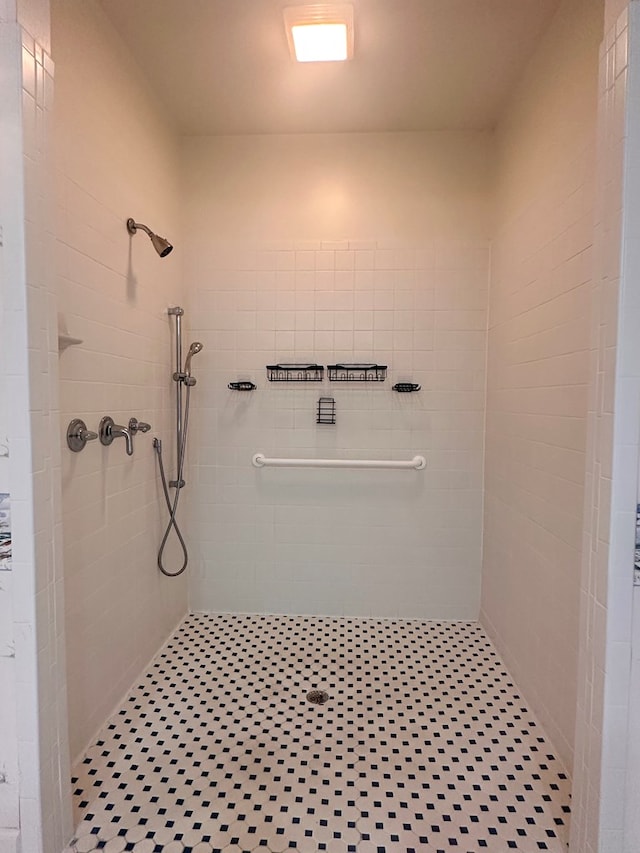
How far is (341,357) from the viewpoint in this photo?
2617 millimetres

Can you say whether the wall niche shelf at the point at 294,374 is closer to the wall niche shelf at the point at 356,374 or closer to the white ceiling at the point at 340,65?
the wall niche shelf at the point at 356,374

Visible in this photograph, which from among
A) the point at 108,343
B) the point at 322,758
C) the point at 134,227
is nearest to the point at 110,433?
the point at 108,343

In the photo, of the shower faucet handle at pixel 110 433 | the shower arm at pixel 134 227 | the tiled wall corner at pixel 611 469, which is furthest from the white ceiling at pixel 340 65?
the shower faucet handle at pixel 110 433

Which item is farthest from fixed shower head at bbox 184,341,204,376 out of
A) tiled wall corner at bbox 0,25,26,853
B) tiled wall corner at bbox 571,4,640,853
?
tiled wall corner at bbox 571,4,640,853

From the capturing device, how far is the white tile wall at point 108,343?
5.32 feet

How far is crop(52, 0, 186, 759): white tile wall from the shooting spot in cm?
Answer: 162

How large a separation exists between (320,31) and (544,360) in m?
1.53

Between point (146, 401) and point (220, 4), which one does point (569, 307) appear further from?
point (146, 401)

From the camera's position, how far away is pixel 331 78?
6.93 feet

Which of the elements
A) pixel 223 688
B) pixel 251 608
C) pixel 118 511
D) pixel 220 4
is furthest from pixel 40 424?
pixel 251 608

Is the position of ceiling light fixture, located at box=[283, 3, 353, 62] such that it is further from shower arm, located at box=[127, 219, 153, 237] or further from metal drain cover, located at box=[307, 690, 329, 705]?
metal drain cover, located at box=[307, 690, 329, 705]

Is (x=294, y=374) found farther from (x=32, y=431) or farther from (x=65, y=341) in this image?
(x=32, y=431)

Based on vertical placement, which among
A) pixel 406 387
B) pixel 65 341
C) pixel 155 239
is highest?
pixel 155 239

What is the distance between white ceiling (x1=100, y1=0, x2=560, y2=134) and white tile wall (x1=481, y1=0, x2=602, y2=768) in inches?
7.2
